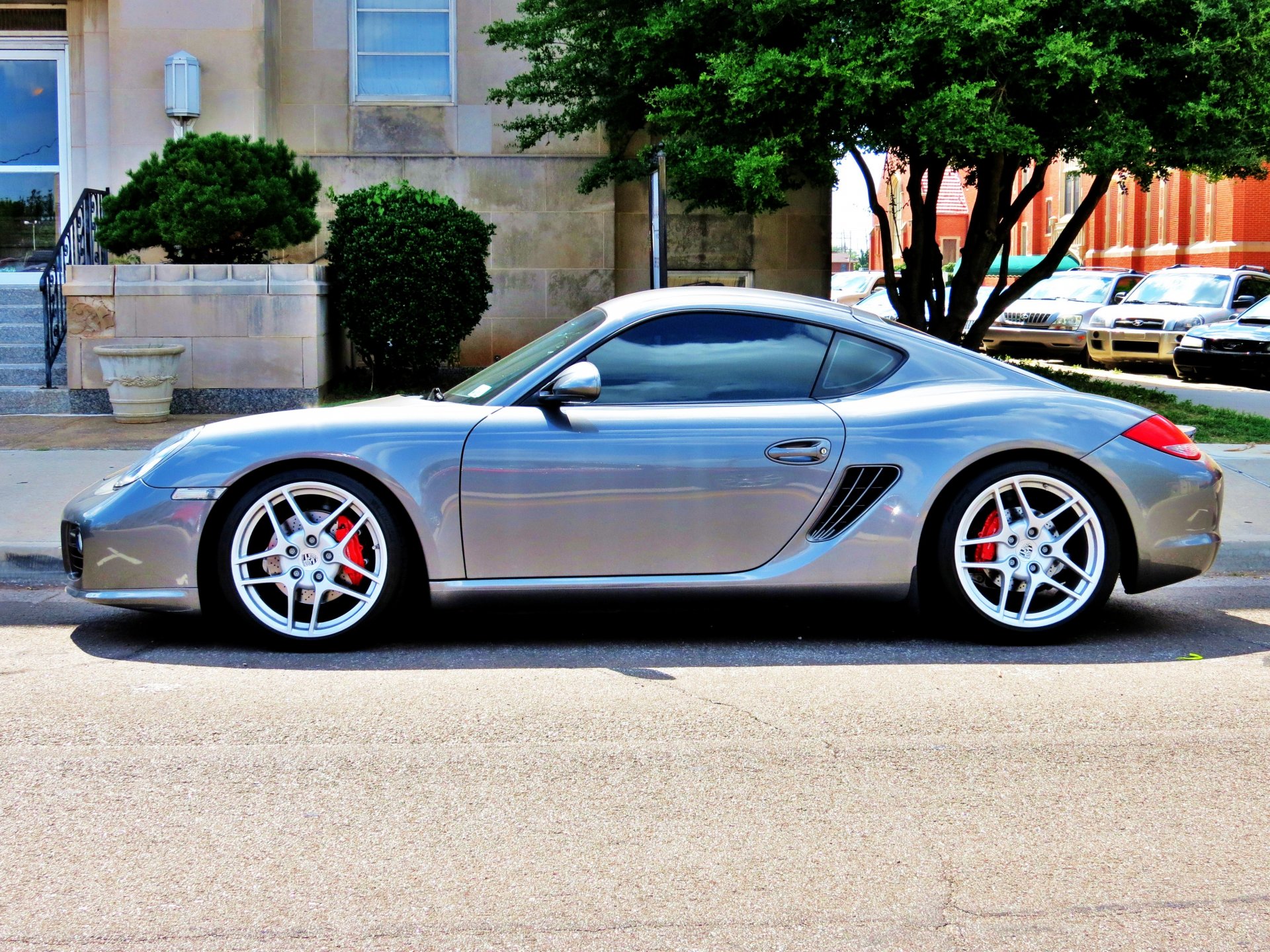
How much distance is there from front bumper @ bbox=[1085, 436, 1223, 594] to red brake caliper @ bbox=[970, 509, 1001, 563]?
0.44 meters

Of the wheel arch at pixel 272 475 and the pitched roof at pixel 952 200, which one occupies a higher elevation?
the pitched roof at pixel 952 200

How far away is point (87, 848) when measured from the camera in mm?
3521

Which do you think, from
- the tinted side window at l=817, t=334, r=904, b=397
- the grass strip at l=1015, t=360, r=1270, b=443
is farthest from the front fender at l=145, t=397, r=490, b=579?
the grass strip at l=1015, t=360, r=1270, b=443

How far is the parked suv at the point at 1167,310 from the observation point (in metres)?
20.2

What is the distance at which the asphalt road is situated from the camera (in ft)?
10.4

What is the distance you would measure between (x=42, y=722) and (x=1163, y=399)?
1234cm

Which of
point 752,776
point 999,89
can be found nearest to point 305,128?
point 999,89

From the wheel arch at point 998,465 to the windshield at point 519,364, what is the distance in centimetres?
151

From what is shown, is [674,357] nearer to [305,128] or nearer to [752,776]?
[752,776]

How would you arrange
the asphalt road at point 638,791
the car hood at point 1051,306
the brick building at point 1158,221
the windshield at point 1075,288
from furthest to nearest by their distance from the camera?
the brick building at point 1158,221
the windshield at point 1075,288
the car hood at point 1051,306
the asphalt road at point 638,791

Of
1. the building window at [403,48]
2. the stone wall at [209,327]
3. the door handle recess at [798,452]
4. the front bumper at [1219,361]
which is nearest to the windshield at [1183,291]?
the front bumper at [1219,361]

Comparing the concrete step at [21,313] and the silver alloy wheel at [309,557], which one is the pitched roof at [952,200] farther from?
the silver alloy wheel at [309,557]

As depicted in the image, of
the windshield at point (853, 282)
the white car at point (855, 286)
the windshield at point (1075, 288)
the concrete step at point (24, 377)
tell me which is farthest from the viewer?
the windshield at point (853, 282)

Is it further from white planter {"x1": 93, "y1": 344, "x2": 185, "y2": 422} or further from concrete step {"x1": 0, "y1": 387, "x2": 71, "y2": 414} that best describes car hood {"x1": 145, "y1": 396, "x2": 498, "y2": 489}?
concrete step {"x1": 0, "y1": 387, "x2": 71, "y2": 414}
